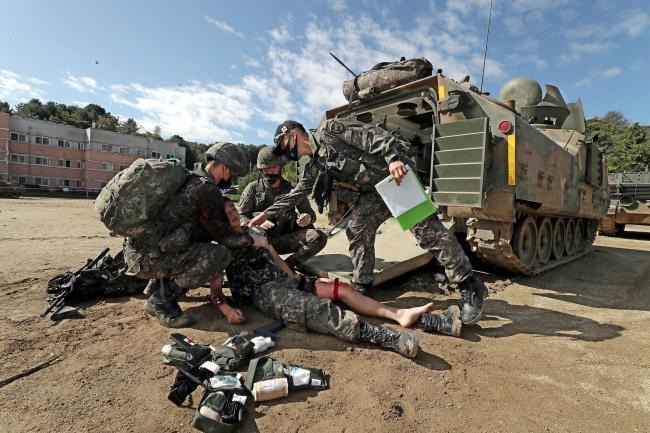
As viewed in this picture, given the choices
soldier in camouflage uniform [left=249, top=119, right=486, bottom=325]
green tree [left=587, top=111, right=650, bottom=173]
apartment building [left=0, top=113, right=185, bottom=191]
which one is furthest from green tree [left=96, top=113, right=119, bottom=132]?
soldier in camouflage uniform [left=249, top=119, right=486, bottom=325]

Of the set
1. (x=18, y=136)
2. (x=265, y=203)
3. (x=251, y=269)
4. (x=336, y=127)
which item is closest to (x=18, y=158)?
(x=18, y=136)

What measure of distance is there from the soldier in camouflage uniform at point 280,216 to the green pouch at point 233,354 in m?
2.10

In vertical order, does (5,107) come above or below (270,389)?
above

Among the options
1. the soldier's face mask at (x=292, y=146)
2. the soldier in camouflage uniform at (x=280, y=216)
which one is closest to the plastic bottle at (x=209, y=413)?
the soldier's face mask at (x=292, y=146)

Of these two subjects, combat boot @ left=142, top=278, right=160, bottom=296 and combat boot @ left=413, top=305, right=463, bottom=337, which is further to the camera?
combat boot @ left=142, top=278, right=160, bottom=296

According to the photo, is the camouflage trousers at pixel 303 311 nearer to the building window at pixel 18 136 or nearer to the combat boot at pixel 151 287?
the combat boot at pixel 151 287

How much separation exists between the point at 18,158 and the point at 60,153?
10.8 feet

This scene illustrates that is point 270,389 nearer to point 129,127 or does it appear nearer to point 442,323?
point 442,323

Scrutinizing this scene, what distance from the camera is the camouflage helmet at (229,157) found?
3105 millimetres

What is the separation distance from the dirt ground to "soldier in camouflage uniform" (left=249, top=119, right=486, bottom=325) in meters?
0.47

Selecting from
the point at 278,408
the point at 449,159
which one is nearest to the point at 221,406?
the point at 278,408

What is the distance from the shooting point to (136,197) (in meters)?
2.62

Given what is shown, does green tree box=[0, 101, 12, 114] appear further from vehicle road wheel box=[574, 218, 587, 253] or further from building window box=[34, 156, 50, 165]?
vehicle road wheel box=[574, 218, 587, 253]

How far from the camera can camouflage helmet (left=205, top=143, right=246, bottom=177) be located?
311cm
